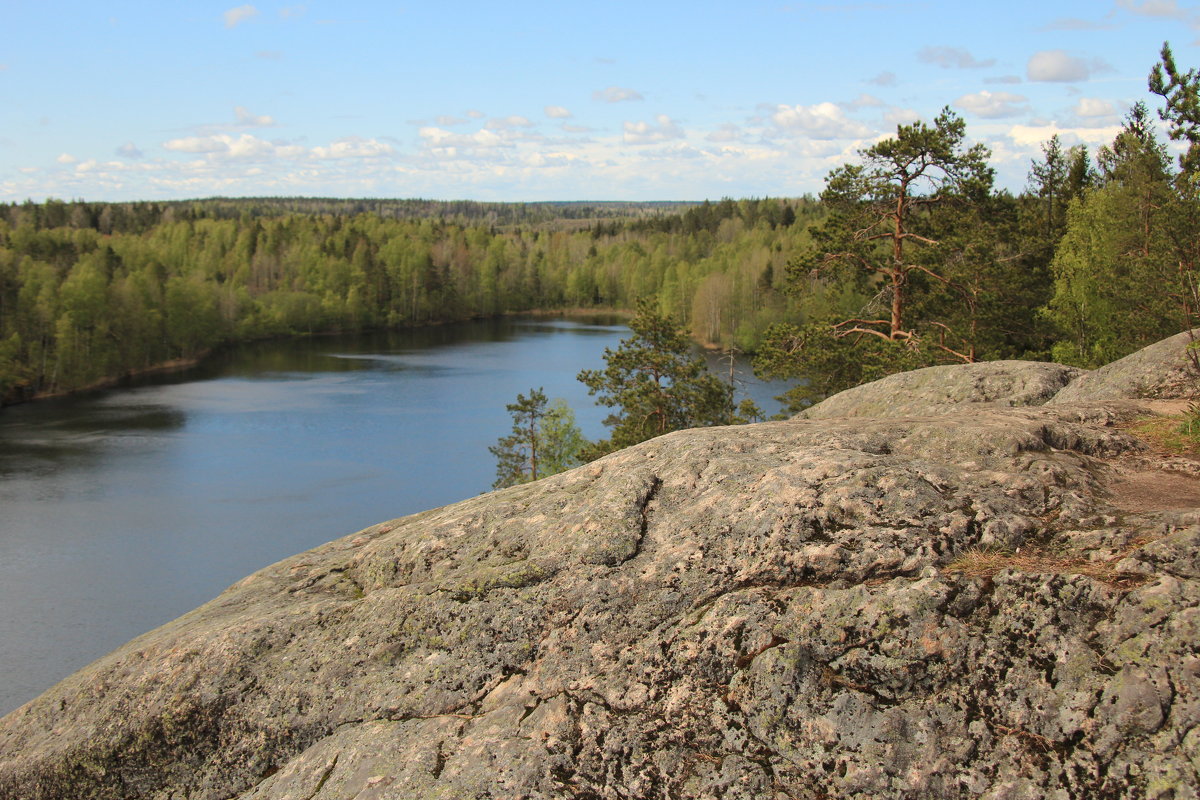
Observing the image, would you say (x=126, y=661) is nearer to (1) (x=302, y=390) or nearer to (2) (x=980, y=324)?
(2) (x=980, y=324)

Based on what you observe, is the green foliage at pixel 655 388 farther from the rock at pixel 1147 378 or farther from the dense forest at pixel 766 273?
the rock at pixel 1147 378

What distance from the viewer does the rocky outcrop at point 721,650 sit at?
3.76m

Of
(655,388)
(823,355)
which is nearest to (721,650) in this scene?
(823,355)

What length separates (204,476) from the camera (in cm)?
4284

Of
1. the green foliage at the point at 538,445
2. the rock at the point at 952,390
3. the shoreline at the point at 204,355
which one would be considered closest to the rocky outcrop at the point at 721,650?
the rock at the point at 952,390

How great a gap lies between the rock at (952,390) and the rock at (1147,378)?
45 centimetres

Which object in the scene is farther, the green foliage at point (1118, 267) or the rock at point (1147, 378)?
the green foliage at point (1118, 267)

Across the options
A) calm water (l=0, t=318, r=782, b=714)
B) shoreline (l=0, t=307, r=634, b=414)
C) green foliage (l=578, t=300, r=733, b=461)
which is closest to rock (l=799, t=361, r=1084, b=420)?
green foliage (l=578, t=300, r=733, b=461)

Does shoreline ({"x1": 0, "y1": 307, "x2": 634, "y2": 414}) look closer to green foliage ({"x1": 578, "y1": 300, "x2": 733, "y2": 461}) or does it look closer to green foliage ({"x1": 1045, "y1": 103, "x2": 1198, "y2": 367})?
green foliage ({"x1": 578, "y1": 300, "x2": 733, "y2": 461})

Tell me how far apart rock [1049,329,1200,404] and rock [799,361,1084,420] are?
449 millimetres

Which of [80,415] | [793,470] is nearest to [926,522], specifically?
[793,470]

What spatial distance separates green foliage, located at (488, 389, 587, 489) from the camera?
3569 centimetres

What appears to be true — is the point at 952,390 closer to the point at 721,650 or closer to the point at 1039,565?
the point at 1039,565

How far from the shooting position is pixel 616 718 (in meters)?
4.16
